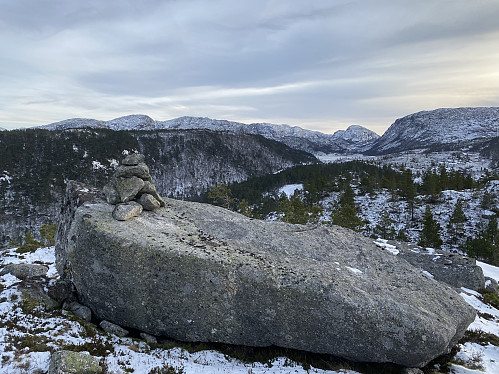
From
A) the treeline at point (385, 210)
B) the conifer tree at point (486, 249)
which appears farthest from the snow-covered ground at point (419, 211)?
the conifer tree at point (486, 249)

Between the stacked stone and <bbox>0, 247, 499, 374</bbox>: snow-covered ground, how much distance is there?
18.2 ft

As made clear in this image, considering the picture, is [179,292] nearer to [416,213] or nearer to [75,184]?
[75,184]

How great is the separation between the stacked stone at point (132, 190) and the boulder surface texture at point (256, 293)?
807 millimetres

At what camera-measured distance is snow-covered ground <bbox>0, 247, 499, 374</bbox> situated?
31.5ft

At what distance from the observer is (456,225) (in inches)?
3034

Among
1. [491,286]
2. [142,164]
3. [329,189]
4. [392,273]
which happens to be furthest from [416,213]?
[142,164]

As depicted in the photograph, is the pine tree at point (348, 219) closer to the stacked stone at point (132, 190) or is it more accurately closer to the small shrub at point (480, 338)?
the small shrub at point (480, 338)

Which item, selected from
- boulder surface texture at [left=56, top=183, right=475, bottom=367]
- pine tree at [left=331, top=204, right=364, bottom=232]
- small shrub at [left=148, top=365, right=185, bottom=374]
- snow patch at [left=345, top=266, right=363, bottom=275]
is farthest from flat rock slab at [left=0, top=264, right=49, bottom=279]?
pine tree at [left=331, top=204, right=364, bottom=232]

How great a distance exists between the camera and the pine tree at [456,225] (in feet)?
238

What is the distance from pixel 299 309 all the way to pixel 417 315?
4646 mm

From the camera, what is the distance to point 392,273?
13781 mm

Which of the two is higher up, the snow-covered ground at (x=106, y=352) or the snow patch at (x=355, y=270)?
the snow patch at (x=355, y=270)

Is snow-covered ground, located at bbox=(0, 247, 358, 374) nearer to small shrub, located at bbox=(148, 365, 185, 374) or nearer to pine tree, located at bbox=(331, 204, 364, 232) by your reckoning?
small shrub, located at bbox=(148, 365, 185, 374)

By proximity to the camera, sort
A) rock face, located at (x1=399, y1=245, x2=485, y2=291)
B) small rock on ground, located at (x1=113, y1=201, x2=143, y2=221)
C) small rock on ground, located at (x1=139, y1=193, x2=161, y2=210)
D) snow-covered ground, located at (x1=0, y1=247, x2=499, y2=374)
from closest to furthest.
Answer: snow-covered ground, located at (x1=0, y1=247, x2=499, y2=374), small rock on ground, located at (x1=113, y1=201, x2=143, y2=221), small rock on ground, located at (x1=139, y1=193, x2=161, y2=210), rock face, located at (x1=399, y1=245, x2=485, y2=291)
